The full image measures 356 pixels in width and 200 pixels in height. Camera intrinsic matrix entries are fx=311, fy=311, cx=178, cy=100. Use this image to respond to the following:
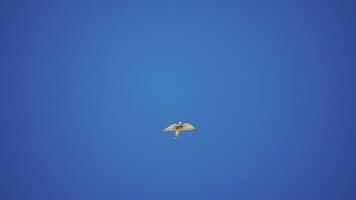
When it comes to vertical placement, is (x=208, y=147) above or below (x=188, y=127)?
above

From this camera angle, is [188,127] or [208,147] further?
[208,147]

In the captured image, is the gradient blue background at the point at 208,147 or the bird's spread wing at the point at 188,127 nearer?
the bird's spread wing at the point at 188,127

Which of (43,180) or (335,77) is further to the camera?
(335,77)

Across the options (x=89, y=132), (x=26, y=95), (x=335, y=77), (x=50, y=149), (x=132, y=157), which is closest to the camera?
(x=50, y=149)

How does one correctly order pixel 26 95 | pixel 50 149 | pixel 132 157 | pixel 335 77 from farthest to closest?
pixel 26 95 < pixel 335 77 < pixel 132 157 < pixel 50 149

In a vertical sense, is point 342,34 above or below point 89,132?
above

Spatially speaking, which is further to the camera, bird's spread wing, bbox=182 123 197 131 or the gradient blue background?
the gradient blue background

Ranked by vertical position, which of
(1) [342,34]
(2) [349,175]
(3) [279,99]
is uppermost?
(1) [342,34]

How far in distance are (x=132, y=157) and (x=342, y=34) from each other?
41.6 metres

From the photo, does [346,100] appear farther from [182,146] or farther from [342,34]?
[182,146]

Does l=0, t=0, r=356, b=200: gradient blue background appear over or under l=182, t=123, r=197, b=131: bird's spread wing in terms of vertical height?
over

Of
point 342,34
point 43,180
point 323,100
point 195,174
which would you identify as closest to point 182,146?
point 195,174

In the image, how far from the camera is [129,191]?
32.7 metres

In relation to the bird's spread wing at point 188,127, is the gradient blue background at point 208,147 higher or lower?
higher
